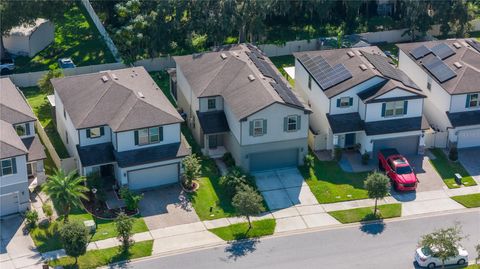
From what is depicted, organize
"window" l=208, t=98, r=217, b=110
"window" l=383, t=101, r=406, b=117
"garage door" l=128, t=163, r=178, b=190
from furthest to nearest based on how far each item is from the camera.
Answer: "window" l=208, t=98, r=217, b=110 < "window" l=383, t=101, r=406, b=117 < "garage door" l=128, t=163, r=178, b=190

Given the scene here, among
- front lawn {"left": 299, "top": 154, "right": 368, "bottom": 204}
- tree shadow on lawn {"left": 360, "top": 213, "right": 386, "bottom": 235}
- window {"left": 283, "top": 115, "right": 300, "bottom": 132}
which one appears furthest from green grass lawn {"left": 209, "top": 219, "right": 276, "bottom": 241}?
window {"left": 283, "top": 115, "right": 300, "bottom": 132}

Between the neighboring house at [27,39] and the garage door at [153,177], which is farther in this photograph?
the neighboring house at [27,39]

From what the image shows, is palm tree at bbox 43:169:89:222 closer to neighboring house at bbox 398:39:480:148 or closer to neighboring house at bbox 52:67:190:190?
neighboring house at bbox 52:67:190:190

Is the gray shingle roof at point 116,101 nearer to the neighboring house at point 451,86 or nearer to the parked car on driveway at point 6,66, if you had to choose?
the parked car on driveway at point 6,66

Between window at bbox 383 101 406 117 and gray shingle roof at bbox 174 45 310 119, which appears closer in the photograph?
gray shingle roof at bbox 174 45 310 119

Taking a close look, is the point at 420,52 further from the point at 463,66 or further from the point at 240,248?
the point at 240,248

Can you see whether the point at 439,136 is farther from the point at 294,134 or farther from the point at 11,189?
the point at 11,189

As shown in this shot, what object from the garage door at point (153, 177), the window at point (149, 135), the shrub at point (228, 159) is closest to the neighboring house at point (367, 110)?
the shrub at point (228, 159)
